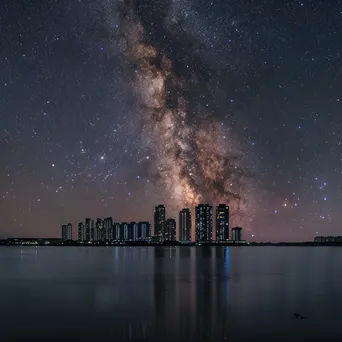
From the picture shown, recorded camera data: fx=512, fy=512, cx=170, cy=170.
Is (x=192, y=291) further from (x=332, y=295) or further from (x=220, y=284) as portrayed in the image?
(x=332, y=295)

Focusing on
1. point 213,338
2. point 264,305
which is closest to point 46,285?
point 264,305

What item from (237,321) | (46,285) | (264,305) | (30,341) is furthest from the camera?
(46,285)

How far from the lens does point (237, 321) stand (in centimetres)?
3009

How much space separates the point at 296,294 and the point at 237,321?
55.9ft

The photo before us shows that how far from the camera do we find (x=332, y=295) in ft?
146

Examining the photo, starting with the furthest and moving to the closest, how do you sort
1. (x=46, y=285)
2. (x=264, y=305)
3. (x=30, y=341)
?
(x=46, y=285), (x=264, y=305), (x=30, y=341)

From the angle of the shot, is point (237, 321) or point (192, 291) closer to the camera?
point (237, 321)

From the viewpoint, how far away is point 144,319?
30.5 meters

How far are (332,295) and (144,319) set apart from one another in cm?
2110

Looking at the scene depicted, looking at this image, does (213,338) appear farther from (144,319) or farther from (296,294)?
(296,294)

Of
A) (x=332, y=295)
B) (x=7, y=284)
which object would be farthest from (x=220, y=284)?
(x=7, y=284)

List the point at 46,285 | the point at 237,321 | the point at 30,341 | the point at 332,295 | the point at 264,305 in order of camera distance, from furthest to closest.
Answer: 1. the point at 46,285
2. the point at 332,295
3. the point at 264,305
4. the point at 237,321
5. the point at 30,341

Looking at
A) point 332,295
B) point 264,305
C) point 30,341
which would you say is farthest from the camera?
point 332,295

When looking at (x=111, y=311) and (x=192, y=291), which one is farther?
(x=192, y=291)
